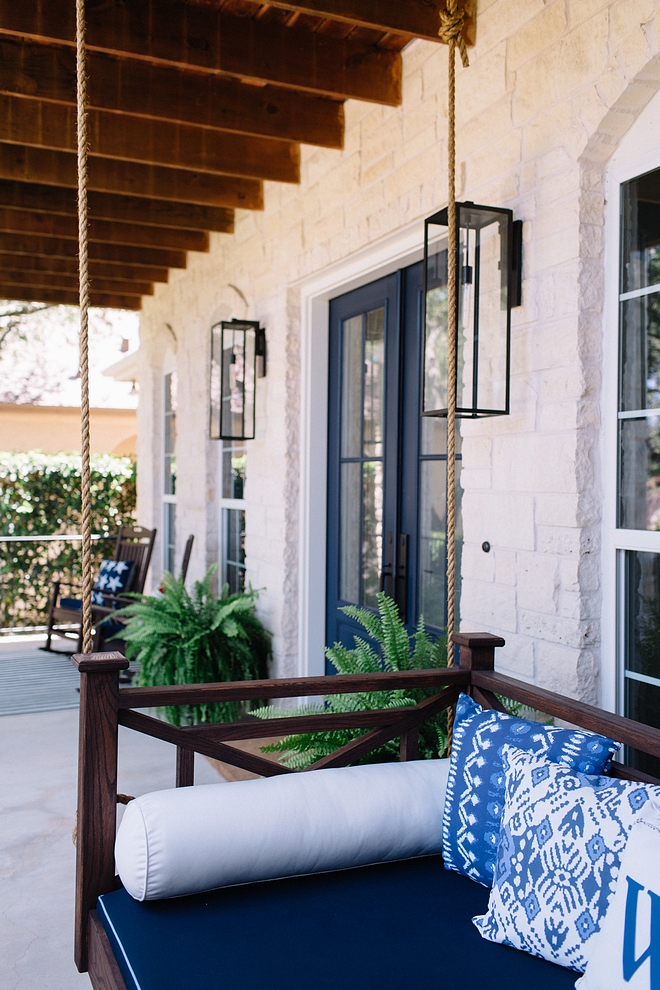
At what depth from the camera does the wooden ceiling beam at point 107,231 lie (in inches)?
205

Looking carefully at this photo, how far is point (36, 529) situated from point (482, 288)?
241 inches

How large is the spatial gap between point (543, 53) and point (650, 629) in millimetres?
1662

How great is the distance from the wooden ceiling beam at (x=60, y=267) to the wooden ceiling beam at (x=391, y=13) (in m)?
3.66

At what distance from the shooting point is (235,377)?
4.87 metres

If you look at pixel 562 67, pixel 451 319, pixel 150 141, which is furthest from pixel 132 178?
pixel 451 319

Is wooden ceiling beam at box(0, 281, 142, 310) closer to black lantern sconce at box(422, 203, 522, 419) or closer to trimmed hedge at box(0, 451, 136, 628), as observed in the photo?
trimmed hedge at box(0, 451, 136, 628)

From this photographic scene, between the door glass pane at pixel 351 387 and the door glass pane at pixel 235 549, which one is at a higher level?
the door glass pane at pixel 351 387

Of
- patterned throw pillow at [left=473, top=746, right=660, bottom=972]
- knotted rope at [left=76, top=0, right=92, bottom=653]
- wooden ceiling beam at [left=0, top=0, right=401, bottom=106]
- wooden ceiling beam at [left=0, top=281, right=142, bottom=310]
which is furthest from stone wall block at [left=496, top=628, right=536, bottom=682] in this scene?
wooden ceiling beam at [left=0, top=281, right=142, bottom=310]

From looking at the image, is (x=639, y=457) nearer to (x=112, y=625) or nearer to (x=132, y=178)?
(x=132, y=178)

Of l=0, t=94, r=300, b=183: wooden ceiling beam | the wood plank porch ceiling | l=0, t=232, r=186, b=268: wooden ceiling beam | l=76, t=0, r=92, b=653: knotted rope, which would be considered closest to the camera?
l=76, t=0, r=92, b=653: knotted rope

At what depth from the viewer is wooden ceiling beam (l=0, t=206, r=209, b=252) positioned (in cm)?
520

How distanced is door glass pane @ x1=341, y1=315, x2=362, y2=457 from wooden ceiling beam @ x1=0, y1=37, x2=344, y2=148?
33.1 inches

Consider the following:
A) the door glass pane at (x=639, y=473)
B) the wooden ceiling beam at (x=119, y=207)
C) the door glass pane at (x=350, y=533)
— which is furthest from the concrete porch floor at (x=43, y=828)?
the wooden ceiling beam at (x=119, y=207)

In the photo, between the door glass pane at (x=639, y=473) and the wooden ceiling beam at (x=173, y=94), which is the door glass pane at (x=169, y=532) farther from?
the door glass pane at (x=639, y=473)
